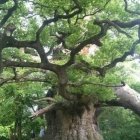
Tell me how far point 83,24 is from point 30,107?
2.65m

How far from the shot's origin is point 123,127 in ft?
45.5

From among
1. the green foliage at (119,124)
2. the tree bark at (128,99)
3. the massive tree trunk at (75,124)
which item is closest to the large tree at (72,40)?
the tree bark at (128,99)

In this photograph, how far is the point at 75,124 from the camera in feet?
30.6

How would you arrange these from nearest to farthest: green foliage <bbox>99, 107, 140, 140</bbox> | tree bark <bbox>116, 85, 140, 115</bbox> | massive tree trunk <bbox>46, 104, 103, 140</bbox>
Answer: tree bark <bbox>116, 85, 140, 115</bbox> < massive tree trunk <bbox>46, 104, 103, 140</bbox> < green foliage <bbox>99, 107, 140, 140</bbox>

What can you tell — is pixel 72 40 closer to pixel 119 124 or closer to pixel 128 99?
pixel 128 99

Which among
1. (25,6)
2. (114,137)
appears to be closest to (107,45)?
(25,6)

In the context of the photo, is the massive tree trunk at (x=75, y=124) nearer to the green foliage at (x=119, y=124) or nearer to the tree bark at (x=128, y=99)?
the tree bark at (x=128, y=99)

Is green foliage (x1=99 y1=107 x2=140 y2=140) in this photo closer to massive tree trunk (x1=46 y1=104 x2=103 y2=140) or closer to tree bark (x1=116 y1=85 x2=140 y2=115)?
massive tree trunk (x1=46 y1=104 x2=103 y2=140)

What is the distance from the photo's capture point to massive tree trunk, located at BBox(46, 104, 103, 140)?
30.2ft

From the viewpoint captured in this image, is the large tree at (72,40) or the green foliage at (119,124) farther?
the green foliage at (119,124)

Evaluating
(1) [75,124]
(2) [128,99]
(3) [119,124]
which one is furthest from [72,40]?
(3) [119,124]

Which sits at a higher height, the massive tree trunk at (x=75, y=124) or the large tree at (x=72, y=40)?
the large tree at (x=72, y=40)

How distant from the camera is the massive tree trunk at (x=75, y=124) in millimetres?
9195

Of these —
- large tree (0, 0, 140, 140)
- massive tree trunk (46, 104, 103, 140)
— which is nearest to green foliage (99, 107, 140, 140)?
massive tree trunk (46, 104, 103, 140)
